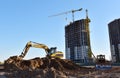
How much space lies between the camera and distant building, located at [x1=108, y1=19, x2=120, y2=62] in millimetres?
126475

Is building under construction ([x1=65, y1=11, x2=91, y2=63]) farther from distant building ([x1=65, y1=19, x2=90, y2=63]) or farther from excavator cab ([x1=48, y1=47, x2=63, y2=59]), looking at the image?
excavator cab ([x1=48, y1=47, x2=63, y2=59])

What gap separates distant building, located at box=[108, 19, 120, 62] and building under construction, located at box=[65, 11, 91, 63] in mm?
15941

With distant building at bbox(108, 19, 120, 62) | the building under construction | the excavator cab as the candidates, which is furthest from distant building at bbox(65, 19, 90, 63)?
the excavator cab

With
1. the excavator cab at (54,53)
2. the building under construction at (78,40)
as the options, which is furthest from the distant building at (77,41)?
the excavator cab at (54,53)

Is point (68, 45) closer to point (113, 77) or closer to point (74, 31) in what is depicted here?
point (74, 31)

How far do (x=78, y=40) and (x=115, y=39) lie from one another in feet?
84.5

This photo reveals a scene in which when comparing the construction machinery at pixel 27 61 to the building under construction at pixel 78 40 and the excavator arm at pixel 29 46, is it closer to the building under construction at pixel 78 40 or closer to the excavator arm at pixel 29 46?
the excavator arm at pixel 29 46

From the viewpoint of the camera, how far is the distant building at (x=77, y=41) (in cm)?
13575

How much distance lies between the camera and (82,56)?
5349 inches

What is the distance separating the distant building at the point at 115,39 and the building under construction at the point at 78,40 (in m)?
15.9

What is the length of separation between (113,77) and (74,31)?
398 feet

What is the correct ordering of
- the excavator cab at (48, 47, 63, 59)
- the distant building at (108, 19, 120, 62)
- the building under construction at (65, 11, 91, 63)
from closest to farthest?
the excavator cab at (48, 47, 63, 59) → the distant building at (108, 19, 120, 62) → the building under construction at (65, 11, 91, 63)

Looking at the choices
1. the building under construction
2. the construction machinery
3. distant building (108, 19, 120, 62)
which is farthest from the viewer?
the building under construction

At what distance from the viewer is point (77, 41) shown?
5674 inches
